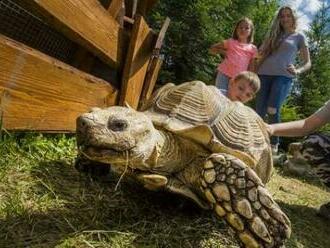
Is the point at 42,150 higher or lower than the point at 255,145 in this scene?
lower

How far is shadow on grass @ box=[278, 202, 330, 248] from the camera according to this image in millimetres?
3338

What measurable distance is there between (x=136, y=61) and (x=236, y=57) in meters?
2.18

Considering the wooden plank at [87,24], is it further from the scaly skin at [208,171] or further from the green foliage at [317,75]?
the green foliage at [317,75]

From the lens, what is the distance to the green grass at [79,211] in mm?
2264

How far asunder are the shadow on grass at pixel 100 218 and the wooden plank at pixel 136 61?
Answer: 1.26 meters

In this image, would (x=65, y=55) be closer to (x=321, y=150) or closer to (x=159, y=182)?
(x=159, y=182)

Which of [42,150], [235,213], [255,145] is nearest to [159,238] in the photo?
[235,213]

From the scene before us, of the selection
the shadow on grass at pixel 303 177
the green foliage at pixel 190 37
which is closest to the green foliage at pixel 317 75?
the green foliage at pixel 190 37

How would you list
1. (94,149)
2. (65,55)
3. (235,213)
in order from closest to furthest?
(94,149), (235,213), (65,55)

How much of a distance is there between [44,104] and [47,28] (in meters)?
0.80

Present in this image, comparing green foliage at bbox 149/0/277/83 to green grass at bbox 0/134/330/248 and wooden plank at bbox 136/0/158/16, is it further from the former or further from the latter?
green grass at bbox 0/134/330/248

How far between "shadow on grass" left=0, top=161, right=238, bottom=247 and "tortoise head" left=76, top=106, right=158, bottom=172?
1.13 feet

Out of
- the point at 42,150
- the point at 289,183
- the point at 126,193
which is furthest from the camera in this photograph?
the point at 289,183

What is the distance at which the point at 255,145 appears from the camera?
289 centimetres
